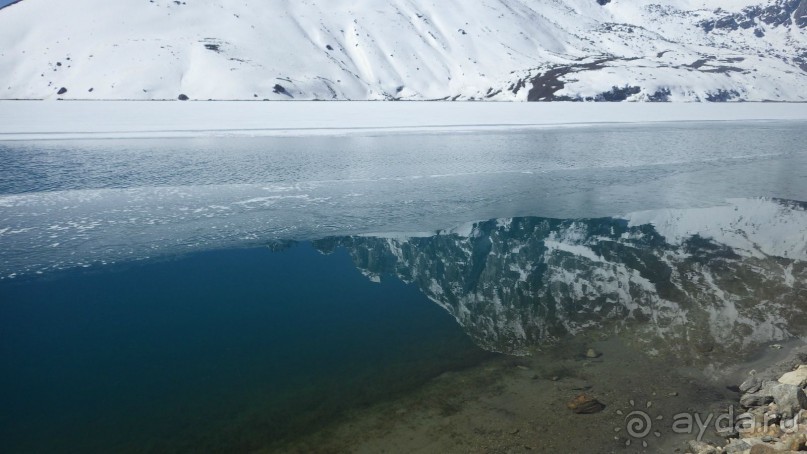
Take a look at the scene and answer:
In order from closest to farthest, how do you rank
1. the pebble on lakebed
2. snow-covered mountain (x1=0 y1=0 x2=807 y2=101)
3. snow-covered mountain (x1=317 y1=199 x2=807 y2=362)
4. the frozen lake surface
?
1. the pebble on lakebed
2. snow-covered mountain (x1=317 y1=199 x2=807 y2=362)
3. the frozen lake surface
4. snow-covered mountain (x1=0 y1=0 x2=807 y2=101)

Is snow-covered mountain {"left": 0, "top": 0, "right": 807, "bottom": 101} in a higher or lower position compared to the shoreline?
lower

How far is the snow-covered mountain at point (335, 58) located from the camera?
10494 cm

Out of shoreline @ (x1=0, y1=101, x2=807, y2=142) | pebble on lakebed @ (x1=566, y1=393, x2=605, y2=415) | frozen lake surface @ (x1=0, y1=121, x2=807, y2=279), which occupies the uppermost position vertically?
pebble on lakebed @ (x1=566, y1=393, x2=605, y2=415)

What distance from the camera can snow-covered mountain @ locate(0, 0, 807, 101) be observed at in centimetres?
10494

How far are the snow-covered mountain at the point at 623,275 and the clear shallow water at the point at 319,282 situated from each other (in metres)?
0.06

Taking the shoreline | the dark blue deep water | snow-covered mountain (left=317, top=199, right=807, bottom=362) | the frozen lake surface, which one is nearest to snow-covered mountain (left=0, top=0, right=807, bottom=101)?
the shoreline

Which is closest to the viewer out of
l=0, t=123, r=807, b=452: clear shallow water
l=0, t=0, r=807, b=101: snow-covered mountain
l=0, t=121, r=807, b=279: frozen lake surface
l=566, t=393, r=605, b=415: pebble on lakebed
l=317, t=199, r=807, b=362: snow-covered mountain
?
l=566, t=393, r=605, b=415: pebble on lakebed

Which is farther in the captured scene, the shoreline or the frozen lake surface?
the shoreline

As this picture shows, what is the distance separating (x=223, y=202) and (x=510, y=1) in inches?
7833

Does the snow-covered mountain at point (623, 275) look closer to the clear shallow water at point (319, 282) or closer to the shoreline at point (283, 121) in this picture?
the clear shallow water at point (319, 282)

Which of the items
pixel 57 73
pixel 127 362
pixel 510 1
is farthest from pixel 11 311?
pixel 510 1

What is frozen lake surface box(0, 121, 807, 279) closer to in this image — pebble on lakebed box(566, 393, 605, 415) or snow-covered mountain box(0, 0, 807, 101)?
pebble on lakebed box(566, 393, 605, 415)

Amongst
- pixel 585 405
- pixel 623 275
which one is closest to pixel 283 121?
pixel 623 275

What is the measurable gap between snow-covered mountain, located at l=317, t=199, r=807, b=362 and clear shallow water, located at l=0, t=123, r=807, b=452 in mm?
57
